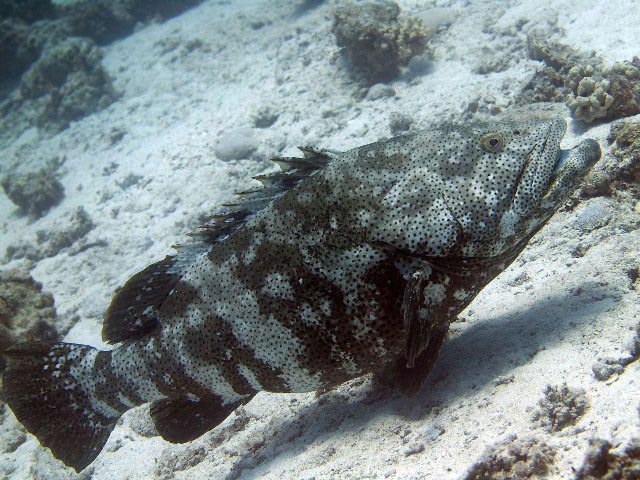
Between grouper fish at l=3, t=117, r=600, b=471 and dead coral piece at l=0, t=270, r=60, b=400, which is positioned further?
dead coral piece at l=0, t=270, r=60, b=400

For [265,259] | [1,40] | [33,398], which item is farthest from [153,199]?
[1,40]

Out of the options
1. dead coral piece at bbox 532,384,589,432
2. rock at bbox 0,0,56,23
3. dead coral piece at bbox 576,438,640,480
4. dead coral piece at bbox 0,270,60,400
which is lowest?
dead coral piece at bbox 0,270,60,400

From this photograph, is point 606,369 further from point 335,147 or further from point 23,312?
point 23,312

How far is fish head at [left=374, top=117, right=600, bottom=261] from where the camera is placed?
2.78 m

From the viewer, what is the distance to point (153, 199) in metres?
9.41

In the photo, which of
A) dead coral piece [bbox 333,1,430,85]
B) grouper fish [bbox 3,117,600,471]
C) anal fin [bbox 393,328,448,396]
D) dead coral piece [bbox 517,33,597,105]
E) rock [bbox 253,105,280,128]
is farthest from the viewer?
rock [bbox 253,105,280,128]

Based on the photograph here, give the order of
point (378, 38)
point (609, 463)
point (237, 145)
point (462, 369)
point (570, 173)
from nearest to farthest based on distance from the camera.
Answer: point (609, 463) → point (570, 173) → point (462, 369) → point (378, 38) → point (237, 145)

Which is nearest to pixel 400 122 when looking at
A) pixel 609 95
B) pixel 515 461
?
pixel 609 95

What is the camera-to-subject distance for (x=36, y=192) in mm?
11633

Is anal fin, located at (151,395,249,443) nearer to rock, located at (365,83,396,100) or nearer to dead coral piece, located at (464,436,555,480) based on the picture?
dead coral piece, located at (464,436,555,480)

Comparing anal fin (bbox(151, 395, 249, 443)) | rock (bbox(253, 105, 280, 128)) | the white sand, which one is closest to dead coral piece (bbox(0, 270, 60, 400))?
the white sand

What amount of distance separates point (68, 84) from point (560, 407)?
19.0 m

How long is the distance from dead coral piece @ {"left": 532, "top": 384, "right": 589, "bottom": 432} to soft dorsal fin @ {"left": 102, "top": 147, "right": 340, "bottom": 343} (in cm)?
230

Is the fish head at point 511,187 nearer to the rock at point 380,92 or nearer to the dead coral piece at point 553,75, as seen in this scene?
the dead coral piece at point 553,75
